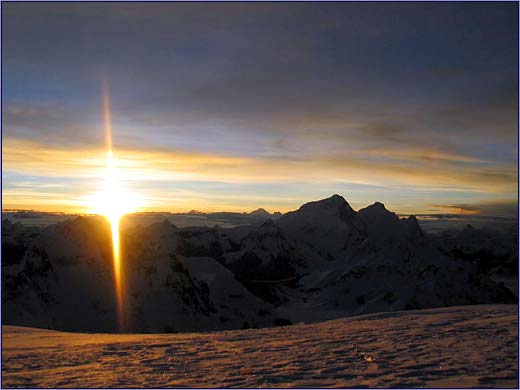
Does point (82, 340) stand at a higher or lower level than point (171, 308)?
higher

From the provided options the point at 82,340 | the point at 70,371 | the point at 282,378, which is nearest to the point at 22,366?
the point at 70,371

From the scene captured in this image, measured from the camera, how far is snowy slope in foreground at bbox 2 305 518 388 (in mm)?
13562

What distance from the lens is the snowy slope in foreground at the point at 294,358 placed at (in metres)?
13.6

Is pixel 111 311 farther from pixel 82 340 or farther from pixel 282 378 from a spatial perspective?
pixel 282 378

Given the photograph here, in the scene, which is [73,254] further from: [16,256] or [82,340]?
[16,256]

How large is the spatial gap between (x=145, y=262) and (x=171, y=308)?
559 inches

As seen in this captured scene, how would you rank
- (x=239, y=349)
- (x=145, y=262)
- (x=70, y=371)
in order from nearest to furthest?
(x=70, y=371) → (x=239, y=349) → (x=145, y=262)

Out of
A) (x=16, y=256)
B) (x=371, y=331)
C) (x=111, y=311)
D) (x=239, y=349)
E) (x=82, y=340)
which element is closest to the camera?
(x=239, y=349)

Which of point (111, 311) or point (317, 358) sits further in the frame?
point (111, 311)

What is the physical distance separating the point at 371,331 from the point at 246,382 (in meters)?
9.62

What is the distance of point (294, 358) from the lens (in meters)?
16.5

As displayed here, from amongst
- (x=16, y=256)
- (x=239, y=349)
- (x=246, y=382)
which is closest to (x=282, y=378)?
(x=246, y=382)

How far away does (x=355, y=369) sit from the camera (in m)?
14.4

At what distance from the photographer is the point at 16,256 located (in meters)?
191
